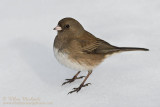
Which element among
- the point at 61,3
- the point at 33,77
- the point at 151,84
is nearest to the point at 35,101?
the point at 33,77

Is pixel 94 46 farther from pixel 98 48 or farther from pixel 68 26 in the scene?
pixel 68 26

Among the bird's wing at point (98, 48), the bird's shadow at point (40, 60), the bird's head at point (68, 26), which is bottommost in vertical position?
the bird's shadow at point (40, 60)

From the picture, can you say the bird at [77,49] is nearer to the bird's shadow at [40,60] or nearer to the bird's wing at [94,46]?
the bird's wing at [94,46]

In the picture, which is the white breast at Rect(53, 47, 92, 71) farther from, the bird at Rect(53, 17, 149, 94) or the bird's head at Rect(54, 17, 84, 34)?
the bird's head at Rect(54, 17, 84, 34)

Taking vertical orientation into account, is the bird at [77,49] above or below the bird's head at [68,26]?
below

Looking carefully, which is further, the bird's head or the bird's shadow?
the bird's shadow

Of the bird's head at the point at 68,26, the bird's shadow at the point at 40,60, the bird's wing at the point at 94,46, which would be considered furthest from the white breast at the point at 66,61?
the bird's shadow at the point at 40,60

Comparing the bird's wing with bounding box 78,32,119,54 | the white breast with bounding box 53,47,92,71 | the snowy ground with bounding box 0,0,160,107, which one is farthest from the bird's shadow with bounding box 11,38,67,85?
the bird's wing with bounding box 78,32,119,54

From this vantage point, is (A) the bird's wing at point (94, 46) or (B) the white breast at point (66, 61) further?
(A) the bird's wing at point (94, 46)
